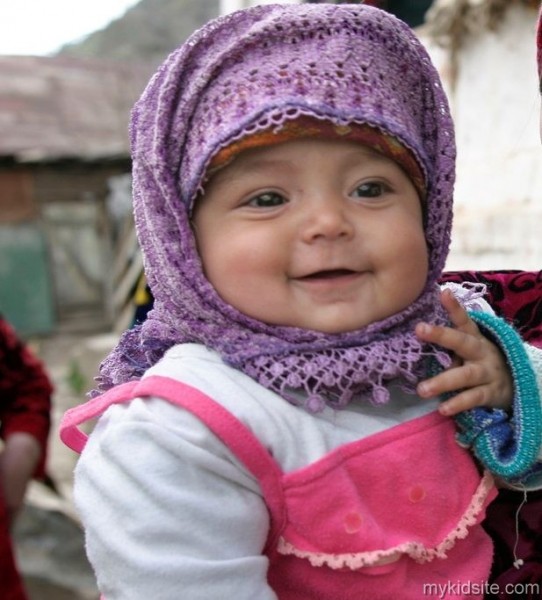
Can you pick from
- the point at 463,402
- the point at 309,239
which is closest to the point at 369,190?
the point at 309,239

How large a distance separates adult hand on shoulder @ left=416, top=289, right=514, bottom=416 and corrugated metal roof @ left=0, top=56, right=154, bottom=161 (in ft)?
33.4

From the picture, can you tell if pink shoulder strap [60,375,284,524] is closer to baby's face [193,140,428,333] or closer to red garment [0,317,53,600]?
baby's face [193,140,428,333]

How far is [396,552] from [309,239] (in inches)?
17.5

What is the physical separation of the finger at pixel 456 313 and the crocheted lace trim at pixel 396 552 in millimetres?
255

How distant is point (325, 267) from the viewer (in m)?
1.00

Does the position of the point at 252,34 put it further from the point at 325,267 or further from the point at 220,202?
the point at 325,267

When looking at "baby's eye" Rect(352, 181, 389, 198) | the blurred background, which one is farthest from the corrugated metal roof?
"baby's eye" Rect(352, 181, 389, 198)

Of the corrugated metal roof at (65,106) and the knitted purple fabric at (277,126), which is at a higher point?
the knitted purple fabric at (277,126)

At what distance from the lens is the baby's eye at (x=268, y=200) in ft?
3.38

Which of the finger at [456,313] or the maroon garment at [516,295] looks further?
the maroon garment at [516,295]

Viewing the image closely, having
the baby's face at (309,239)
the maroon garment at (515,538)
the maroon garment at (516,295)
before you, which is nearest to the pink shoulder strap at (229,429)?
the baby's face at (309,239)

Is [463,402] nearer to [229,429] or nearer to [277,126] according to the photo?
[229,429]

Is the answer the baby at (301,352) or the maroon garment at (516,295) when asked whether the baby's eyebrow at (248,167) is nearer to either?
the baby at (301,352)

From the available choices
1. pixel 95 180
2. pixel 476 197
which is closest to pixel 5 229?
pixel 95 180
